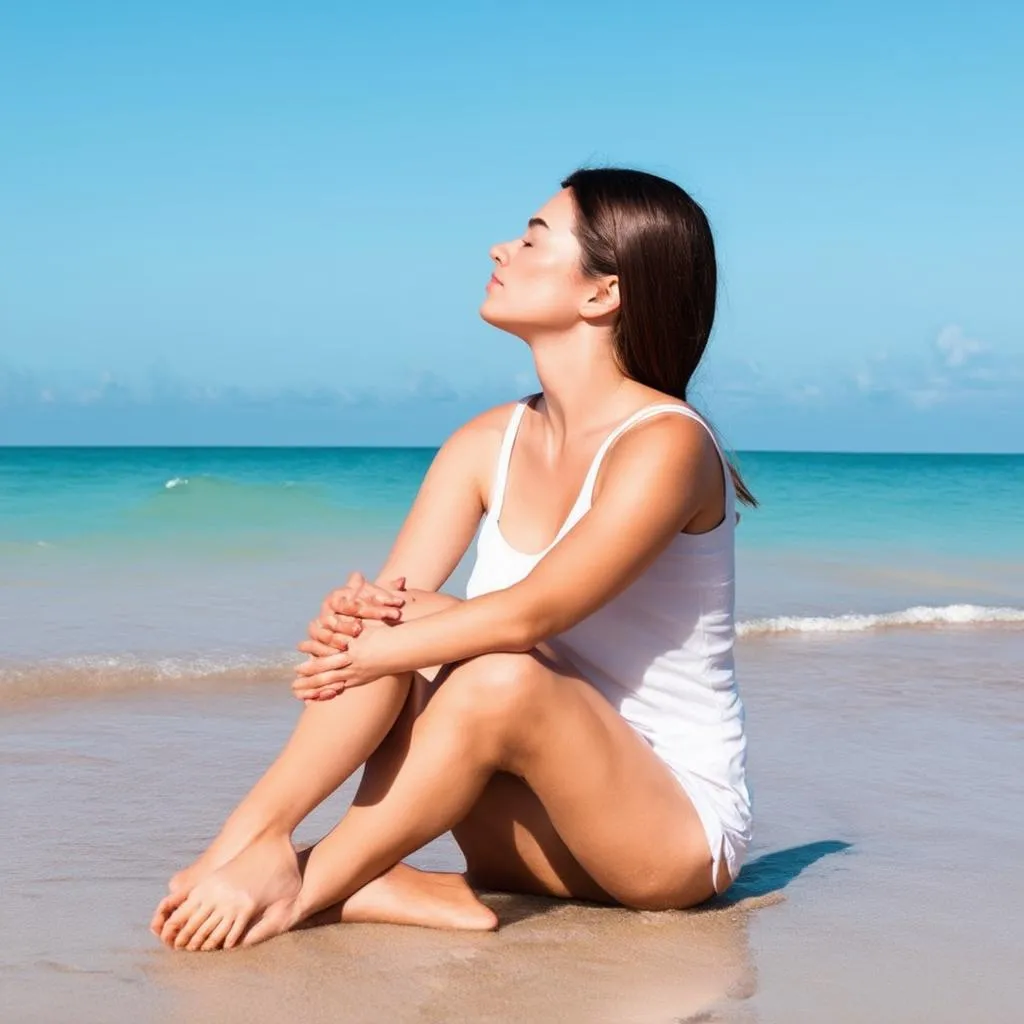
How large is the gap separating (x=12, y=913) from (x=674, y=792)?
149 cm

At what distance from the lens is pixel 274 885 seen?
291 centimetres

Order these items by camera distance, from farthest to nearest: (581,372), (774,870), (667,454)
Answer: (774,870) → (581,372) → (667,454)

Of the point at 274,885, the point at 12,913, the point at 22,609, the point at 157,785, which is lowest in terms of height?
the point at 22,609

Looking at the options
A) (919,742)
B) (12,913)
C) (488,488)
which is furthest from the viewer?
(919,742)

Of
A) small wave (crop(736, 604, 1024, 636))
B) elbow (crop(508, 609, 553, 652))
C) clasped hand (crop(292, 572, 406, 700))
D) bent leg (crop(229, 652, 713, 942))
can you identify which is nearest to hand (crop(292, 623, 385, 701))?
clasped hand (crop(292, 572, 406, 700))

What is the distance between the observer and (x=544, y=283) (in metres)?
3.38

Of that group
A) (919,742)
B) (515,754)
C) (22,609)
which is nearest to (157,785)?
(515,754)

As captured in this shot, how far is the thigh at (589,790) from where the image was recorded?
2.87 m

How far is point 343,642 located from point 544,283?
1.02m

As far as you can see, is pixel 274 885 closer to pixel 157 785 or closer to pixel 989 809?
pixel 157 785

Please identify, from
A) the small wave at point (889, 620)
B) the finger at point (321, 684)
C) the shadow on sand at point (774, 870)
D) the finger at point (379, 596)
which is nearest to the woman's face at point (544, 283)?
the finger at point (379, 596)

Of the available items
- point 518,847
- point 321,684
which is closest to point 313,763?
point 321,684

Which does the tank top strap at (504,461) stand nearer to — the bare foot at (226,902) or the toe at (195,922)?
the bare foot at (226,902)

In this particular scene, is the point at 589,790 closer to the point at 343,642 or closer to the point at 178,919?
the point at 343,642
